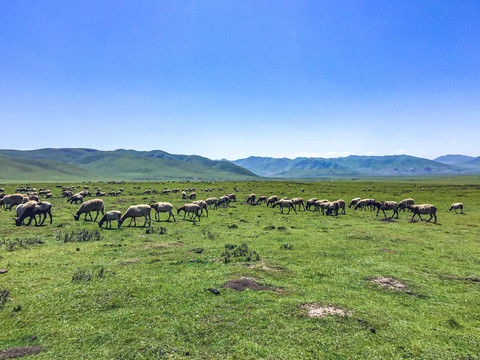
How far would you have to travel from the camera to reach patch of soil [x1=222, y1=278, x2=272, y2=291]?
41.1ft

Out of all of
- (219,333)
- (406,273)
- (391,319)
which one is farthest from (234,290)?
(406,273)

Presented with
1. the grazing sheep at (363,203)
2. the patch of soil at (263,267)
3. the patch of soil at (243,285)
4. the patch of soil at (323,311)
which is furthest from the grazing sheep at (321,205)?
the patch of soil at (323,311)

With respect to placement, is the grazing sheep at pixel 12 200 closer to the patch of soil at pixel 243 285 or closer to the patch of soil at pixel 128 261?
the patch of soil at pixel 128 261

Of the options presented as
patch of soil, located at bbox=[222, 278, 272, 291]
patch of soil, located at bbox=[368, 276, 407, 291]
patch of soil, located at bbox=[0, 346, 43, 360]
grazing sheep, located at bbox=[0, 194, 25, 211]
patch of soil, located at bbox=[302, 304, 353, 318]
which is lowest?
patch of soil, located at bbox=[368, 276, 407, 291]

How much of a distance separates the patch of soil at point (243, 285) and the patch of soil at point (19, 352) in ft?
25.5

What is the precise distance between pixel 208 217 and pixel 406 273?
24015 mm

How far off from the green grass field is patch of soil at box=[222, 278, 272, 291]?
0.42 metres

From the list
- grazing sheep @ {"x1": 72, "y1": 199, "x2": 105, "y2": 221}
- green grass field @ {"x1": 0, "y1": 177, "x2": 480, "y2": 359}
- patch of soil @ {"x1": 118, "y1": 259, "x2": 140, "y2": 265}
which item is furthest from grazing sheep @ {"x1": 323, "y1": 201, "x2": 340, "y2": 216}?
grazing sheep @ {"x1": 72, "y1": 199, "x2": 105, "y2": 221}

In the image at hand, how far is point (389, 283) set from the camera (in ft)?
44.1

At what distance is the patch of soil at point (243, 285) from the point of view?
1254 cm

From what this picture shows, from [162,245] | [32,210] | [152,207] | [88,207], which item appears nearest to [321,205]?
[152,207]

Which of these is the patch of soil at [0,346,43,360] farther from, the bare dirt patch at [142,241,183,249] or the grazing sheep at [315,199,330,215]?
the grazing sheep at [315,199,330,215]

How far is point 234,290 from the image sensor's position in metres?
12.3

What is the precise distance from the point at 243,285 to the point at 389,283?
27.5ft
